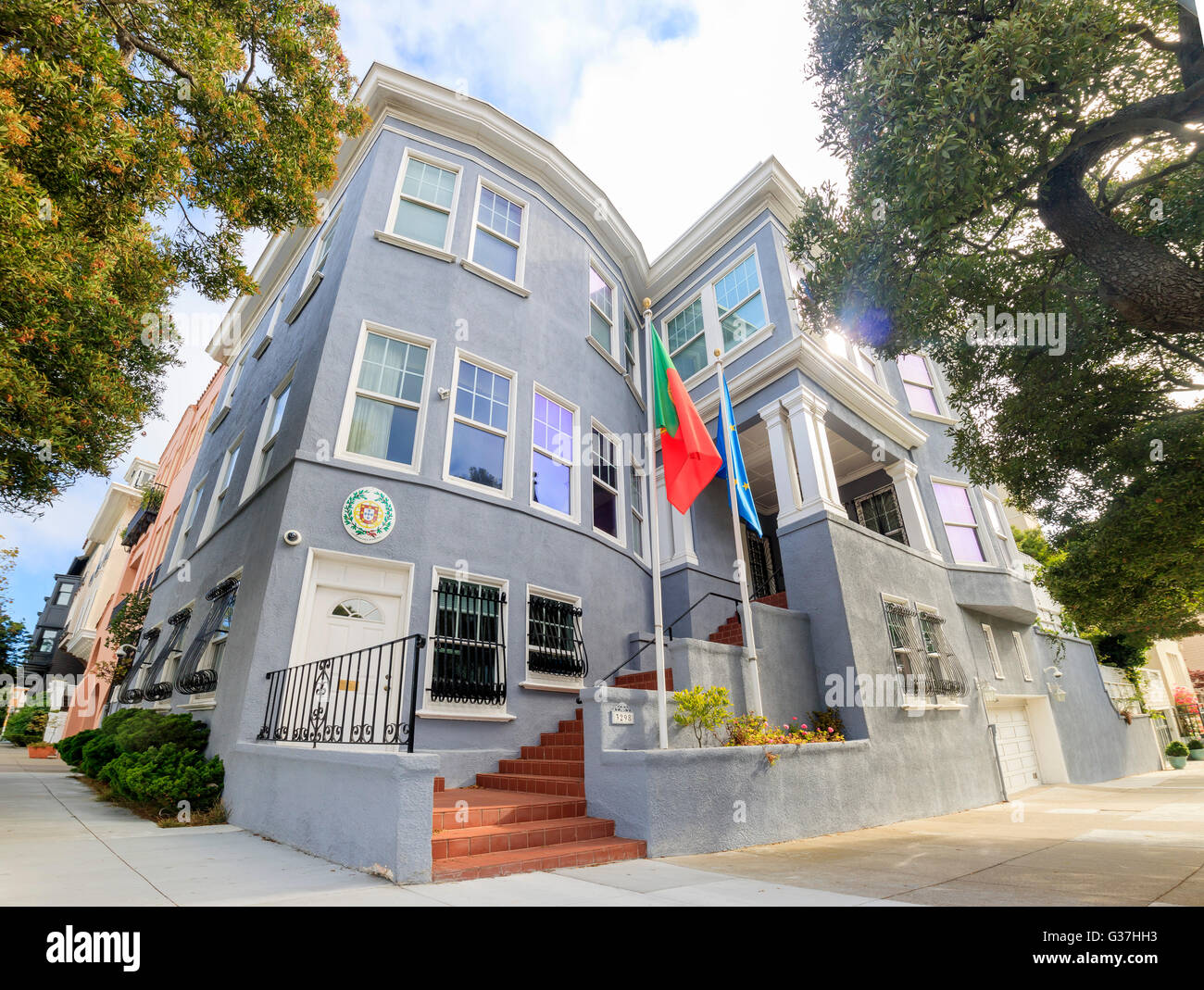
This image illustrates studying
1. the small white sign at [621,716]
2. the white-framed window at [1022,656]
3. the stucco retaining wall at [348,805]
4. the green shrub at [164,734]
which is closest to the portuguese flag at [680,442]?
the small white sign at [621,716]

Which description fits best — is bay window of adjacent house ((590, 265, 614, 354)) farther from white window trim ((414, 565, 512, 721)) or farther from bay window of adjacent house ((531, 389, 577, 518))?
white window trim ((414, 565, 512, 721))

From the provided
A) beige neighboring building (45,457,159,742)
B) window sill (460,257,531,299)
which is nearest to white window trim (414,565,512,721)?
window sill (460,257,531,299)

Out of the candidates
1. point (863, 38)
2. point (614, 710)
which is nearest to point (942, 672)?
point (614, 710)

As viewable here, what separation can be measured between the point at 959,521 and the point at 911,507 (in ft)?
5.78

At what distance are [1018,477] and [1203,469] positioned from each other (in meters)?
1.84

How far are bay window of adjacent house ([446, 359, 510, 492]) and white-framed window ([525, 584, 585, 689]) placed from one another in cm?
189

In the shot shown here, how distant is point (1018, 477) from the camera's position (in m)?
8.19

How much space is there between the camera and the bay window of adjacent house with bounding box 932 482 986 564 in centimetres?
1298

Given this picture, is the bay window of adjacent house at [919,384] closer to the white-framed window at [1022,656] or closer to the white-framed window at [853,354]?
the white-framed window at [853,354]

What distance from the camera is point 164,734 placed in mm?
7219

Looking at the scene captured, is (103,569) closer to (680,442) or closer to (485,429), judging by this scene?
(485,429)

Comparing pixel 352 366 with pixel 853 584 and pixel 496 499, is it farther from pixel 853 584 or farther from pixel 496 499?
pixel 853 584

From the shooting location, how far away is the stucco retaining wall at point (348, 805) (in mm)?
3918

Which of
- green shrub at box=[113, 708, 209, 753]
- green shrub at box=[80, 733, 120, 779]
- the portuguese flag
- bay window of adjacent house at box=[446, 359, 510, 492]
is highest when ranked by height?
bay window of adjacent house at box=[446, 359, 510, 492]
